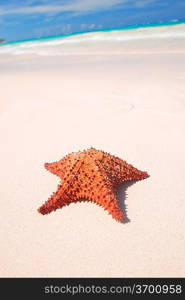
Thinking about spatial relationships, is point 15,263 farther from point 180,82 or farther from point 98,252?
point 180,82

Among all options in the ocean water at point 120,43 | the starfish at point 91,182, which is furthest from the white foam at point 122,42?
the starfish at point 91,182

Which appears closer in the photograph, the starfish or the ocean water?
the starfish

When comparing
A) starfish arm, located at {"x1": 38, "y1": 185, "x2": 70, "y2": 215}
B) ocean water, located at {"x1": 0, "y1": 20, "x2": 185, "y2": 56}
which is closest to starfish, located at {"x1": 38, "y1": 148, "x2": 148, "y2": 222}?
starfish arm, located at {"x1": 38, "y1": 185, "x2": 70, "y2": 215}

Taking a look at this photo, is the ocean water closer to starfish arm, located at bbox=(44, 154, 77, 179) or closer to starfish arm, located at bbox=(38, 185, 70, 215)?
starfish arm, located at bbox=(44, 154, 77, 179)

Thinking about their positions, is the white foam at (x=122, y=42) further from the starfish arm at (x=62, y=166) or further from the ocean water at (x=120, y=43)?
the starfish arm at (x=62, y=166)

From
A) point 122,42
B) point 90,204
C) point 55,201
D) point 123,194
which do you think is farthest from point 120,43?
point 55,201

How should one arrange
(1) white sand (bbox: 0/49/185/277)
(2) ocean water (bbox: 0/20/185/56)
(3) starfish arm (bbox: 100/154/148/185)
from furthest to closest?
1. (2) ocean water (bbox: 0/20/185/56)
2. (3) starfish arm (bbox: 100/154/148/185)
3. (1) white sand (bbox: 0/49/185/277)

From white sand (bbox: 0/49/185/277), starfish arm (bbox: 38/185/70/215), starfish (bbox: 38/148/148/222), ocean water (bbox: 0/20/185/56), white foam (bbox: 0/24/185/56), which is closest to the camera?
white sand (bbox: 0/49/185/277)

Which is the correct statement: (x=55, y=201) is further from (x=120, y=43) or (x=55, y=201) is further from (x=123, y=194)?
(x=120, y=43)
